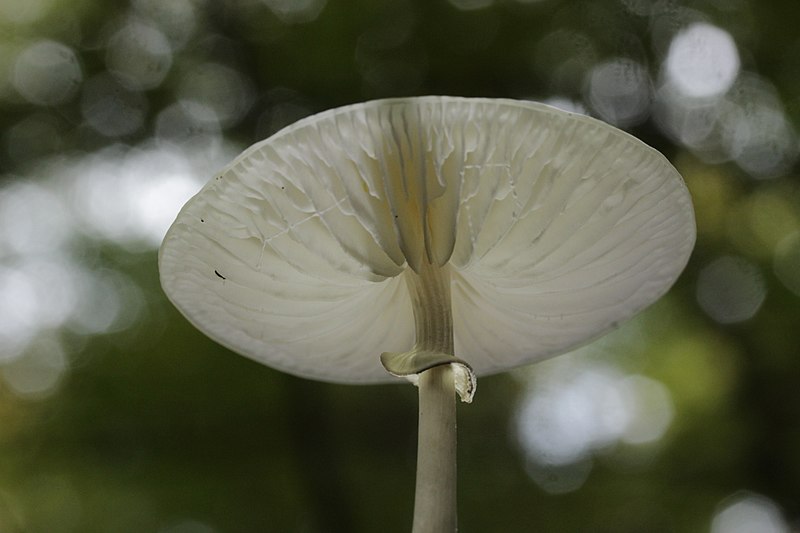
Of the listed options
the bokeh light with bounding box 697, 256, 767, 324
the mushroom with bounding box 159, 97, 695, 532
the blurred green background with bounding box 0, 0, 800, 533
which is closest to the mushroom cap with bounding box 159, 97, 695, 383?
the mushroom with bounding box 159, 97, 695, 532

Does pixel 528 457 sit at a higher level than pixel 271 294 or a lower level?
higher

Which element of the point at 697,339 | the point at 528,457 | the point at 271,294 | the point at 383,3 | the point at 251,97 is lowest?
the point at 271,294

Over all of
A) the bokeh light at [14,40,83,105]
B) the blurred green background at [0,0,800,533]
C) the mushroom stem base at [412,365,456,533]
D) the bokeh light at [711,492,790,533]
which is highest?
the bokeh light at [14,40,83,105]

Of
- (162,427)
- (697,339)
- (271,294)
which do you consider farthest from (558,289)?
(162,427)

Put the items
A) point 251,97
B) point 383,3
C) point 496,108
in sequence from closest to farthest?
point 496,108
point 383,3
point 251,97

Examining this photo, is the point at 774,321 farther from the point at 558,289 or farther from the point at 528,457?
the point at 558,289

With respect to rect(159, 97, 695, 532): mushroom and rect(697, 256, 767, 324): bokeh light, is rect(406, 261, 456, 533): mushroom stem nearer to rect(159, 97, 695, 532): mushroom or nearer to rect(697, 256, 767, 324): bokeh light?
rect(159, 97, 695, 532): mushroom

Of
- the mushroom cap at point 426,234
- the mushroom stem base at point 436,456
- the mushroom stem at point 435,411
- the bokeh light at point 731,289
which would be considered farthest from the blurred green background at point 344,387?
the mushroom stem base at point 436,456

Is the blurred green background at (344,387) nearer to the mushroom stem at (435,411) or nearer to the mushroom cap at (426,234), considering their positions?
the mushroom cap at (426,234)

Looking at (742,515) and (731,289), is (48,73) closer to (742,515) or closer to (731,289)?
(731,289)
